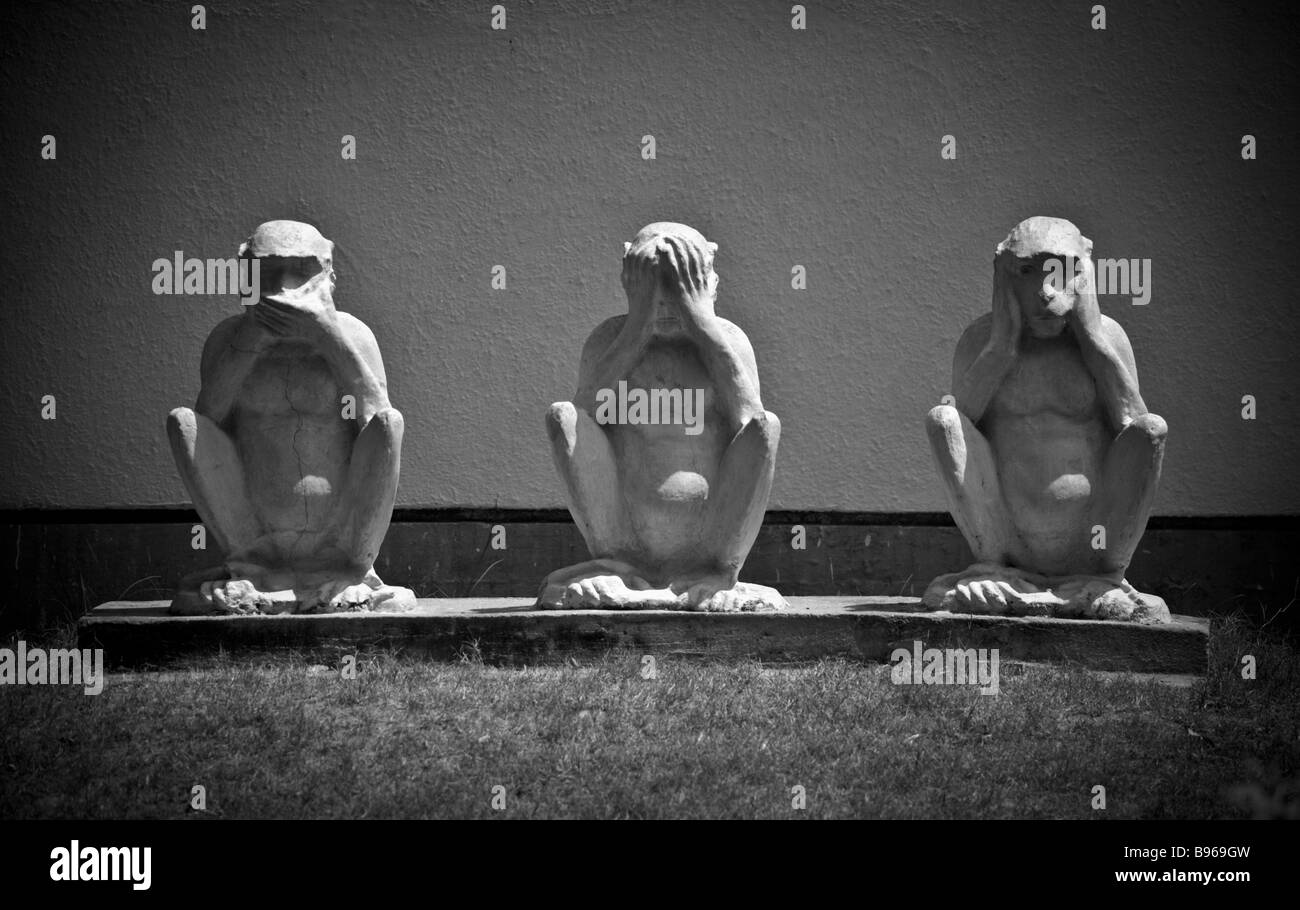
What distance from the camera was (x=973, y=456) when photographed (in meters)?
9.02

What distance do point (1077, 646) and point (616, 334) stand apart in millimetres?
2607

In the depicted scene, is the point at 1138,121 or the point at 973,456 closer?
the point at 973,456

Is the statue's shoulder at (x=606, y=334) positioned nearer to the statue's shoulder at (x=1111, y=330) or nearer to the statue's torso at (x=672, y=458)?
the statue's torso at (x=672, y=458)

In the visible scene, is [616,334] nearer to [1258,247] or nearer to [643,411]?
[643,411]

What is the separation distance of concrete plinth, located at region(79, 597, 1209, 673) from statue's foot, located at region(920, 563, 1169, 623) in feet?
0.35

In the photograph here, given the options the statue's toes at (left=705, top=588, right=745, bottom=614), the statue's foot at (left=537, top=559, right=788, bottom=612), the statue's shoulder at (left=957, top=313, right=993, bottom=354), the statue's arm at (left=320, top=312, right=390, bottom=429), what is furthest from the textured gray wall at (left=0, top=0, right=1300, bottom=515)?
the statue's toes at (left=705, top=588, right=745, bottom=614)

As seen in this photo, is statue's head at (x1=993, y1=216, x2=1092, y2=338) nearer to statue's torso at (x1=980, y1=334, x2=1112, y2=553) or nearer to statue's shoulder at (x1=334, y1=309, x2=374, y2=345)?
statue's torso at (x1=980, y1=334, x2=1112, y2=553)

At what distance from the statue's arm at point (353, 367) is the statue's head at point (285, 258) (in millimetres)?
258

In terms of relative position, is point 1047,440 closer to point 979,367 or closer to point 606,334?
point 979,367

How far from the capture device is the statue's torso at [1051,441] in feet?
29.5

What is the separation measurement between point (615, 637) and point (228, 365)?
7.57 feet

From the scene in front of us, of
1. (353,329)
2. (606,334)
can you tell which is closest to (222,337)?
(353,329)

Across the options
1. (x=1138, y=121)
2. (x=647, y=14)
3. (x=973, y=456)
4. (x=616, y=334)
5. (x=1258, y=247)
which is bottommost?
(x=973, y=456)
